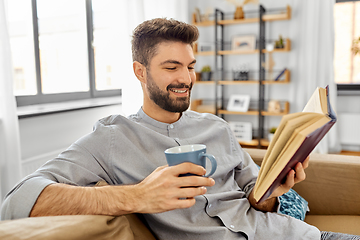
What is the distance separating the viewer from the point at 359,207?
4.63 feet

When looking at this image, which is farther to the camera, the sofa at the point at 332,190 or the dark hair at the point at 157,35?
the sofa at the point at 332,190

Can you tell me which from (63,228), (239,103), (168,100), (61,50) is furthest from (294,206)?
(239,103)

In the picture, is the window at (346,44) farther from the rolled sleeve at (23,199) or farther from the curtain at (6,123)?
the rolled sleeve at (23,199)

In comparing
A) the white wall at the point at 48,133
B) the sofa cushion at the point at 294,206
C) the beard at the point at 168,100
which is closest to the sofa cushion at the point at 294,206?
the sofa cushion at the point at 294,206

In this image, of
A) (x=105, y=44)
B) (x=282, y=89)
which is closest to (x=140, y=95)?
(x=105, y=44)

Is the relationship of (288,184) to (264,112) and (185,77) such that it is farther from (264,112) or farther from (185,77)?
(264,112)

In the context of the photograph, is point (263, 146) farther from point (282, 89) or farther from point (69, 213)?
point (69, 213)

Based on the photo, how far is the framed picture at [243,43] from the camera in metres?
4.00

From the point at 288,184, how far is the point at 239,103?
10.7ft

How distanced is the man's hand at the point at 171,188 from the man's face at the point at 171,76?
0.45 meters

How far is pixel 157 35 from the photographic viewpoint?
1.17 m

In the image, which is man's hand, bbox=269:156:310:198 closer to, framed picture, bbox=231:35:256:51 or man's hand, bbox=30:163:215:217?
man's hand, bbox=30:163:215:217

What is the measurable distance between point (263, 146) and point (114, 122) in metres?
3.17

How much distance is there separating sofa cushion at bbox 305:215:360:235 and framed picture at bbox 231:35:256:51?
2.92m
